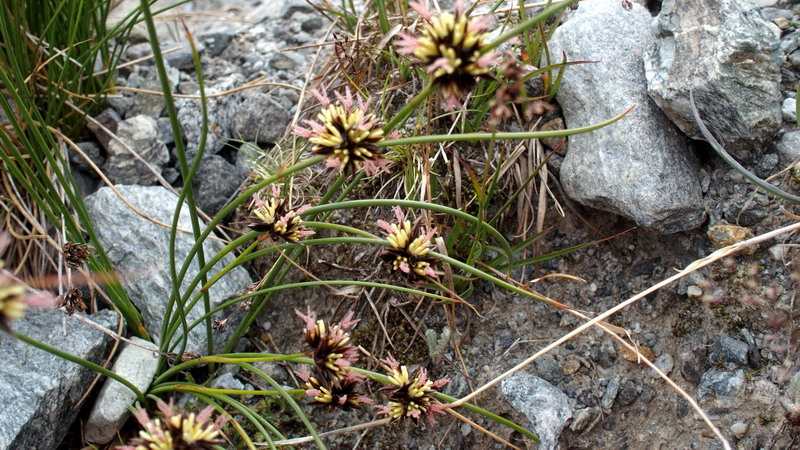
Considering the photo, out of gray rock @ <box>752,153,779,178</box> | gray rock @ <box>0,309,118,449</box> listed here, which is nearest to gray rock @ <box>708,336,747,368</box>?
gray rock @ <box>752,153,779,178</box>

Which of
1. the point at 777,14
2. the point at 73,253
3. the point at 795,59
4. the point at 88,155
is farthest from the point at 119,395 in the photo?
the point at 777,14

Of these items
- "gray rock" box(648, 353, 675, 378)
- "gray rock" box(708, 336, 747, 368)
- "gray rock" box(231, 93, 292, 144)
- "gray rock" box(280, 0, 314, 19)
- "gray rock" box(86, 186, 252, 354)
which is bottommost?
"gray rock" box(648, 353, 675, 378)

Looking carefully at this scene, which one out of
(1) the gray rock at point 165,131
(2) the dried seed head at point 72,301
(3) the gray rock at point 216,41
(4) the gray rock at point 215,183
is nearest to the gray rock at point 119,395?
(2) the dried seed head at point 72,301

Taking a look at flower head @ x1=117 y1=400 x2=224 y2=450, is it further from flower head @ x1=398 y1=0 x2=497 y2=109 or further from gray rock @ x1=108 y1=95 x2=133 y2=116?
gray rock @ x1=108 y1=95 x2=133 y2=116

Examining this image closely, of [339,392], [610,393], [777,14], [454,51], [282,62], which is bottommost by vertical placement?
[610,393]

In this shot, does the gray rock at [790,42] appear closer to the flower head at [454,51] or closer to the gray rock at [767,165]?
the gray rock at [767,165]

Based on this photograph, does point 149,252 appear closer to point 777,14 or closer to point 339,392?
point 339,392

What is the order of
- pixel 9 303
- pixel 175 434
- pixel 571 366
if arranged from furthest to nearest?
pixel 571 366 < pixel 175 434 < pixel 9 303
